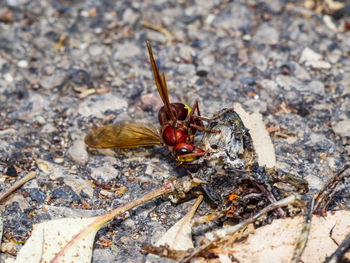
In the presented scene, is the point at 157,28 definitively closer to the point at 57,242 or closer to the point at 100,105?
the point at 100,105

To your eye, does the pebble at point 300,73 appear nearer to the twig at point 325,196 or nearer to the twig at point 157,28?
the twig at point 157,28

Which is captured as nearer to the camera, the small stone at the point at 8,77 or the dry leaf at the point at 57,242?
the dry leaf at the point at 57,242

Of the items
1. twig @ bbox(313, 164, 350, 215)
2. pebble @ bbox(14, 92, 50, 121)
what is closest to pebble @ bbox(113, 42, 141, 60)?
pebble @ bbox(14, 92, 50, 121)

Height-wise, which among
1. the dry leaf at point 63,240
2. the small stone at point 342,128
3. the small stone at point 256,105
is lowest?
the dry leaf at point 63,240

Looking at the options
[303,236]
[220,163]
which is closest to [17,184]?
[220,163]

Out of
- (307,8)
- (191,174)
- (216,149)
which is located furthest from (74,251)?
(307,8)

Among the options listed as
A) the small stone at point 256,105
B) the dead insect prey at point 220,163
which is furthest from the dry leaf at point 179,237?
the small stone at point 256,105

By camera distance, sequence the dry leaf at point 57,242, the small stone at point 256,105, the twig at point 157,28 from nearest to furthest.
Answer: the dry leaf at point 57,242, the small stone at point 256,105, the twig at point 157,28

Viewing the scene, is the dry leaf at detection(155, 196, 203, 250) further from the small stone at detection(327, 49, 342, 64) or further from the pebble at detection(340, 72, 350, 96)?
the small stone at detection(327, 49, 342, 64)
